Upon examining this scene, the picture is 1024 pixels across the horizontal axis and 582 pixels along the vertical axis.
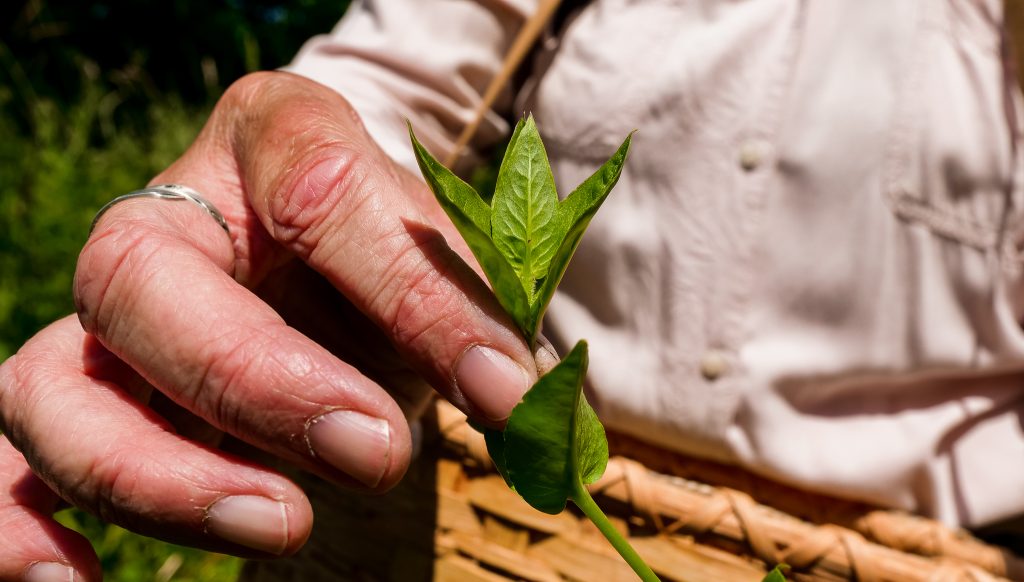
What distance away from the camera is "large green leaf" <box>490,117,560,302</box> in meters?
0.36

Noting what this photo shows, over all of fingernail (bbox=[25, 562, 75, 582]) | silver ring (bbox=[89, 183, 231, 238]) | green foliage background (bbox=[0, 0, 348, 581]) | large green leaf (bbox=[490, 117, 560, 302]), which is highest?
large green leaf (bbox=[490, 117, 560, 302])

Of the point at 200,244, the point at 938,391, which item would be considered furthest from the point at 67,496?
the point at 938,391

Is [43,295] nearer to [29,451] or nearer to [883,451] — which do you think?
[29,451]

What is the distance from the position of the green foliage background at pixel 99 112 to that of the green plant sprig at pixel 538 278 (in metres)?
0.88

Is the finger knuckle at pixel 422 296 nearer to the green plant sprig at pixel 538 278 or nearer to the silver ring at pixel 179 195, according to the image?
the green plant sprig at pixel 538 278

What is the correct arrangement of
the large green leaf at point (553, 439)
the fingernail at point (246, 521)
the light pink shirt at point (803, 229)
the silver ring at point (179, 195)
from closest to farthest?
the large green leaf at point (553, 439) → the fingernail at point (246, 521) → the silver ring at point (179, 195) → the light pink shirt at point (803, 229)

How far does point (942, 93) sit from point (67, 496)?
0.76 metres

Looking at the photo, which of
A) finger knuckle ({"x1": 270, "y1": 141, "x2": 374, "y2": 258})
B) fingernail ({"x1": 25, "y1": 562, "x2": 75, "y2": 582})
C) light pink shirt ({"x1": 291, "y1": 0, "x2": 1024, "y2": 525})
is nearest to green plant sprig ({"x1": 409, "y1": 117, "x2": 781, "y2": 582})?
finger knuckle ({"x1": 270, "y1": 141, "x2": 374, "y2": 258})

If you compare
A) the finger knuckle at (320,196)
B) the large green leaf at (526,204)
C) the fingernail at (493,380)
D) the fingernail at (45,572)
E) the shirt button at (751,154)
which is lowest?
the fingernail at (45,572)

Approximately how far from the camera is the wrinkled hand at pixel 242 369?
0.40 meters

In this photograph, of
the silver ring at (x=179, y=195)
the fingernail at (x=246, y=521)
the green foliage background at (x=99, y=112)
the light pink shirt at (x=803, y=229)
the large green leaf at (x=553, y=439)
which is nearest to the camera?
the large green leaf at (x=553, y=439)

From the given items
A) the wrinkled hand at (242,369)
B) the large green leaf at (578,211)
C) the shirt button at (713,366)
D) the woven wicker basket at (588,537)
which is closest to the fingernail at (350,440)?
the wrinkled hand at (242,369)

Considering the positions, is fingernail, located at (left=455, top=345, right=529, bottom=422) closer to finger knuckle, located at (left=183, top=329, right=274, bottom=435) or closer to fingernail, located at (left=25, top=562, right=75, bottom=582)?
finger knuckle, located at (left=183, top=329, right=274, bottom=435)

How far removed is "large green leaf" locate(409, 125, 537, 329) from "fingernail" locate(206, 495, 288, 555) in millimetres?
152
